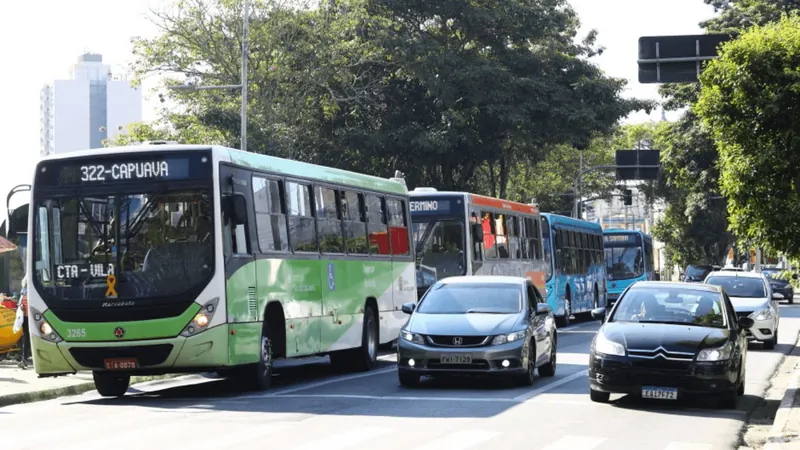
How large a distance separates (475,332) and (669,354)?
3.18 m

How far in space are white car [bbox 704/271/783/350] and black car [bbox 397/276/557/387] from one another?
8516mm

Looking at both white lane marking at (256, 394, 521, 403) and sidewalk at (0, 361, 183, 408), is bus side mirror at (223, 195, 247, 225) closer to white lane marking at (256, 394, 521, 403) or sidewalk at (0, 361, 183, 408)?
white lane marking at (256, 394, 521, 403)

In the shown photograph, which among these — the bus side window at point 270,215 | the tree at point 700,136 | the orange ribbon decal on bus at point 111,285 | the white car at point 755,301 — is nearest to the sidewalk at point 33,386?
the orange ribbon decal on bus at point 111,285

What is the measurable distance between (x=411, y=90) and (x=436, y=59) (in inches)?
136

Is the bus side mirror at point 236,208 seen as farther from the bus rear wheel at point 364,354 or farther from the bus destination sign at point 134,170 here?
the bus rear wheel at point 364,354

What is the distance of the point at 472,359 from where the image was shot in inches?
691

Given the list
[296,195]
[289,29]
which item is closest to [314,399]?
[296,195]

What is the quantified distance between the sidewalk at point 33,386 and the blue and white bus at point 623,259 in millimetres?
35705

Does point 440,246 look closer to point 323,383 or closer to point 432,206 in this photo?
point 432,206

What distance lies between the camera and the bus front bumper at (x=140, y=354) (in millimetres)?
16406

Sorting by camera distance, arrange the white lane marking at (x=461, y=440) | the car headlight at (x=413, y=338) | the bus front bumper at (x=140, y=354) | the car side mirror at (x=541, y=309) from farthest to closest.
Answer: the car side mirror at (x=541, y=309), the car headlight at (x=413, y=338), the bus front bumper at (x=140, y=354), the white lane marking at (x=461, y=440)

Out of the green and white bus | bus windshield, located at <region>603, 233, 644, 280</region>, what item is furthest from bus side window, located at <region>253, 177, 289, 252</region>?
bus windshield, located at <region>603, 233, 644, 280</region>

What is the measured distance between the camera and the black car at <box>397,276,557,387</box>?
17609mm

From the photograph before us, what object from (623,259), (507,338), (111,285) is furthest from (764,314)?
(623,259)
